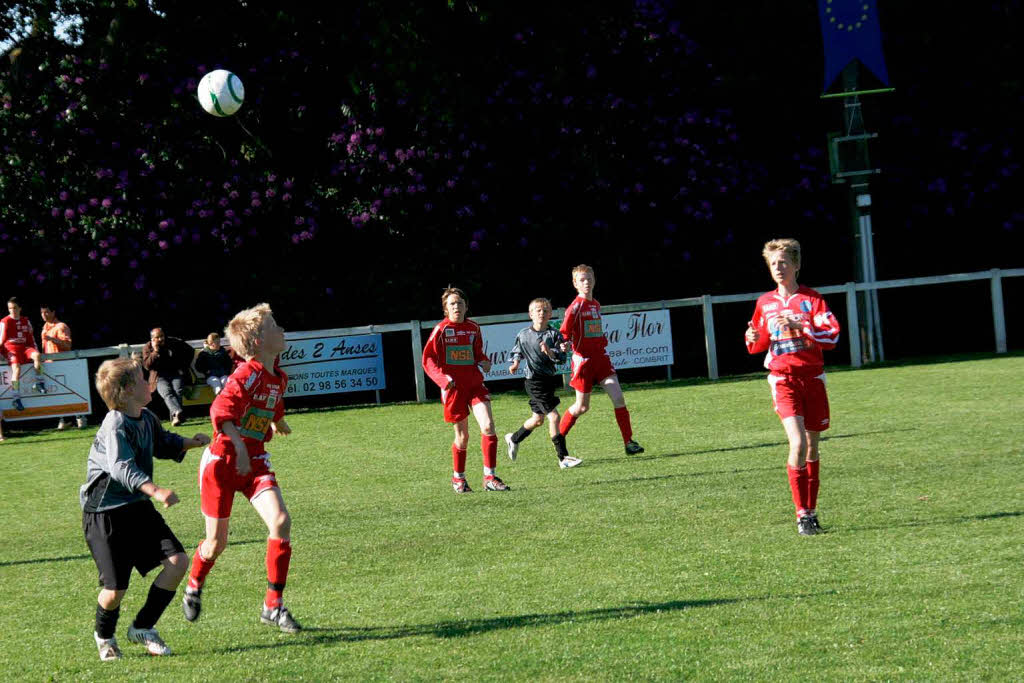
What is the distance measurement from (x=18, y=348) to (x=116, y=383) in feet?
45.9

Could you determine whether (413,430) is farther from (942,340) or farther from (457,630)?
(942,340)

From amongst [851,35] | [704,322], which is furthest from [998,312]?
[851,35]

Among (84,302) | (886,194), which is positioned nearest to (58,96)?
(84,302)

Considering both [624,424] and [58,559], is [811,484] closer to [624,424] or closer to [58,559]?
[624,424]

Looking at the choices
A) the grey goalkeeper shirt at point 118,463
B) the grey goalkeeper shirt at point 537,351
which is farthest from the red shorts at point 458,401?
the grey goalkeeper shirt at point 118,463

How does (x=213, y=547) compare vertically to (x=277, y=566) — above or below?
above

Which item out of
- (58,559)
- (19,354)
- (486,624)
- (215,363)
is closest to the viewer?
(486,624)

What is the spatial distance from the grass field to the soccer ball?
5608 millimetres

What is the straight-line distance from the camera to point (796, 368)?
815cm

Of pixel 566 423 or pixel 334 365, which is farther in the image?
pixel 334 365

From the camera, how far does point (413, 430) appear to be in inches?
645

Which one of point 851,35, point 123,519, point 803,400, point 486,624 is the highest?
point 851,35

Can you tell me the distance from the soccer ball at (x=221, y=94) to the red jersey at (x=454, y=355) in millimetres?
7425

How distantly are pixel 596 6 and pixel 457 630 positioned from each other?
735 inches
